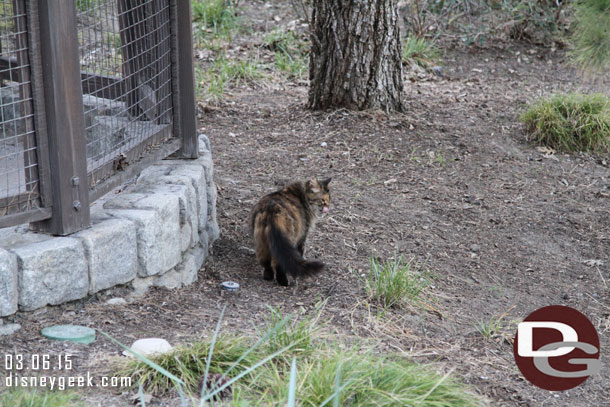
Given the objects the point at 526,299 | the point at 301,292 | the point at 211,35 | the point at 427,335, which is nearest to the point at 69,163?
the point at 301,292

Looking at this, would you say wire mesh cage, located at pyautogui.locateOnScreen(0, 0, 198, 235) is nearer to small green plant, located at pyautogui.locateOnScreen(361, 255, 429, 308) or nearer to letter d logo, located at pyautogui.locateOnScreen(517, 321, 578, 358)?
small green plant, located at pyautogui.locateOnScreen(361, 255, 429, 308)

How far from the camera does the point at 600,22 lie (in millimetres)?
4625

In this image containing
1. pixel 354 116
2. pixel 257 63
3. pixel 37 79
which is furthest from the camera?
pixel 257 63

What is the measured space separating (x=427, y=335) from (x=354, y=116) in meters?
3.30

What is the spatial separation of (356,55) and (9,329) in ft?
14.1

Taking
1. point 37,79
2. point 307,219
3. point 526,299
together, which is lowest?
point 526,299

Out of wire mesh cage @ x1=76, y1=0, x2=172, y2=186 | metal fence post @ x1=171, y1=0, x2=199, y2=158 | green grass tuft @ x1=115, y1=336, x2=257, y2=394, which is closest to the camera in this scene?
green grass tuft @ x1=115, y1=336, x2=257, y2=394

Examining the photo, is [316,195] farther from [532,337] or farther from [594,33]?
[594,33]

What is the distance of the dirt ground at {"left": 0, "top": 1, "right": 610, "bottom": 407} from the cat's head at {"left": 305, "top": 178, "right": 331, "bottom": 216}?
A: 1.12ft

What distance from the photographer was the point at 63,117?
3.60 m

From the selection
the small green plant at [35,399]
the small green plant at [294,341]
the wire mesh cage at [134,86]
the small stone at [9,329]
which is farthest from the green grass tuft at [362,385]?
the wire mesh cage at [134,86]

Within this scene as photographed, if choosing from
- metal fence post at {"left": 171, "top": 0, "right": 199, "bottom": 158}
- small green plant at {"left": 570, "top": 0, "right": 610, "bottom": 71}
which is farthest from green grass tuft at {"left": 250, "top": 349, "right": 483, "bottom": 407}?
small green plant at {"left": 570, "top": 0, "right": 610, "bottom": 71}

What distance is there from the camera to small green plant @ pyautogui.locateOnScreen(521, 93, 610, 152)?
712 centimetres

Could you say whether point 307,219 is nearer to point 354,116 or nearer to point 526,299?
point 526,299
